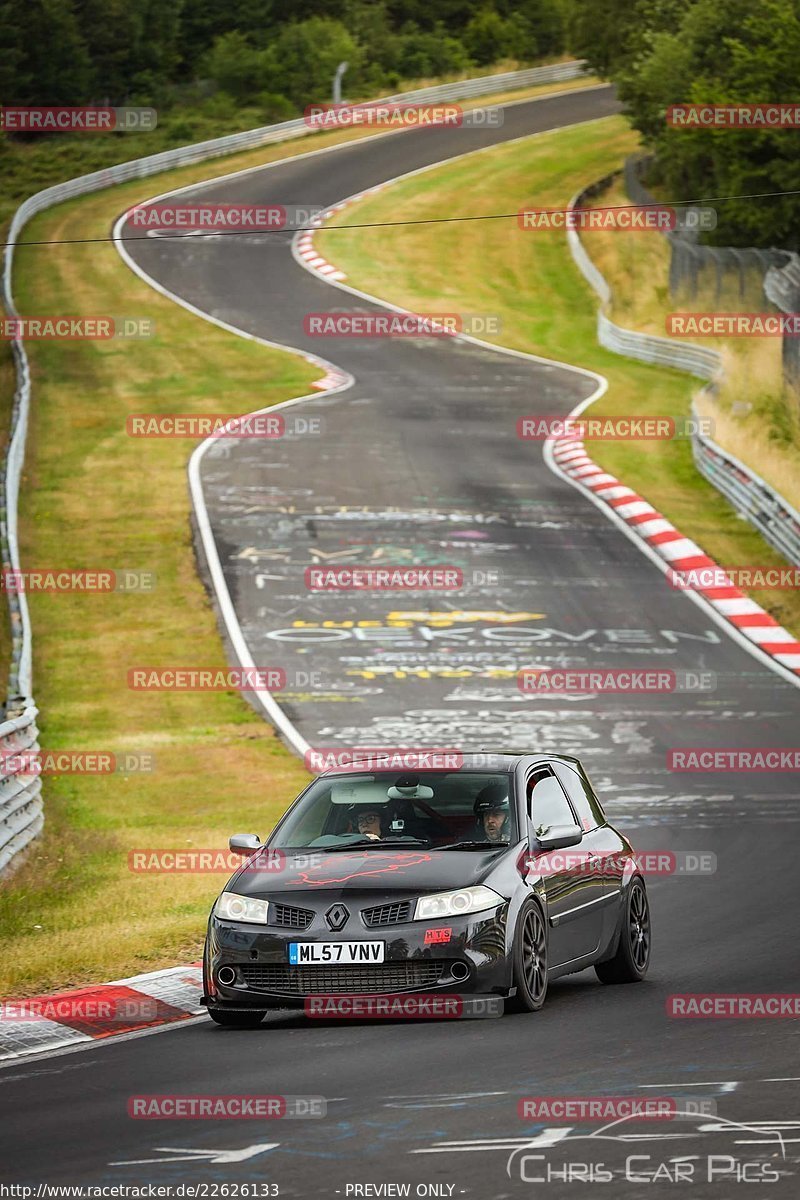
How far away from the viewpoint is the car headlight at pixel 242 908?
992cm

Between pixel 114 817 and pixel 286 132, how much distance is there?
5972 cm

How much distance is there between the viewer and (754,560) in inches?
1192

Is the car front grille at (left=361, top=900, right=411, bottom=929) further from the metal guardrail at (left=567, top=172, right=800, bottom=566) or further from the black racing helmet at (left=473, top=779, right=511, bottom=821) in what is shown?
the metal guardrail at (left=567, top=172, right=800, bottom=566)

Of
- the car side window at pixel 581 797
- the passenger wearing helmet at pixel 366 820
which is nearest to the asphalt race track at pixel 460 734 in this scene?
the car side window at pixel 581 797

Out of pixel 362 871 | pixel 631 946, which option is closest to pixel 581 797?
pixel 631 946

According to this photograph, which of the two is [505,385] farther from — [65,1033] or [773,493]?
[65,1033]

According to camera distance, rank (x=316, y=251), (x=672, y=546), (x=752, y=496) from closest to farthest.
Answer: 1. (x=672, y=546)
2. (x=752, y=496)
3. (x=316, y=251)

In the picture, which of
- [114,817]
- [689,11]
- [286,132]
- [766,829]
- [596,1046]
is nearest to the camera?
[596,1046]

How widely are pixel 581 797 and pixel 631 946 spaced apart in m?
0.96

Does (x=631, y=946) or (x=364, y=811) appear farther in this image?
(x=631, y=946)

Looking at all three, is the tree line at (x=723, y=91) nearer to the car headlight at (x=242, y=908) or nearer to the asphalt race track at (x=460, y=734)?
the asphalt race track at (x=460, y=734)

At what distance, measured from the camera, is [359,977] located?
9680 mm

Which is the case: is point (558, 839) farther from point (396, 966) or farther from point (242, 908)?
point (242, 908)

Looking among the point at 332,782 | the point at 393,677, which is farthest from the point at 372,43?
the point at 332,782
